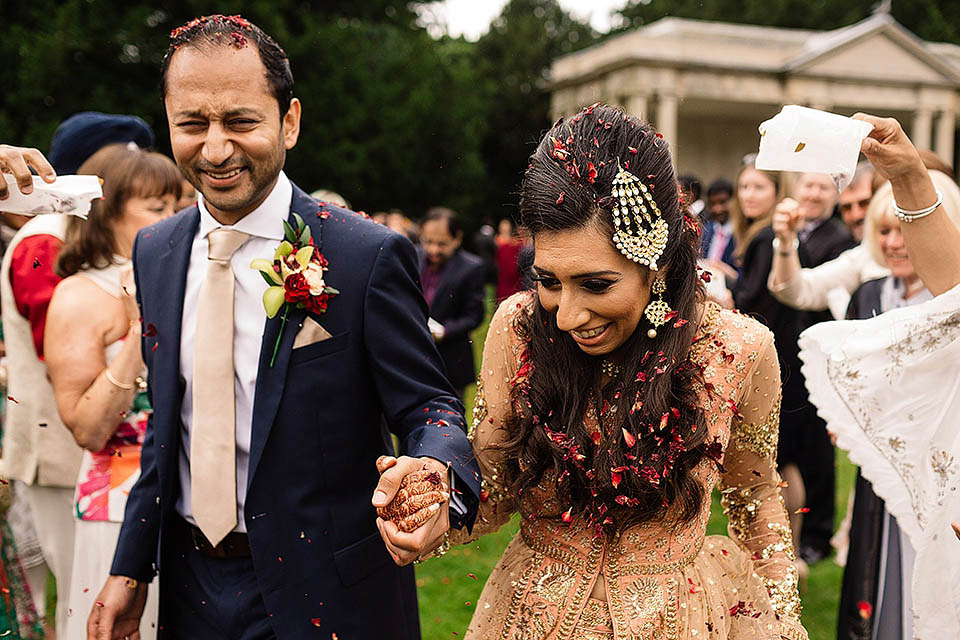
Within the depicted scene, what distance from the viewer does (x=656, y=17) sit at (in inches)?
1709

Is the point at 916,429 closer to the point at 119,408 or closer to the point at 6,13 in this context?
the point at 119,408

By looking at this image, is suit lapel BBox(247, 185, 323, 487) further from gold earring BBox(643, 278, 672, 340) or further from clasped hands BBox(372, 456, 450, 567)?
gold earring BBox(643, 278, 672, 340)

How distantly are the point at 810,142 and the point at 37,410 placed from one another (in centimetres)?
311

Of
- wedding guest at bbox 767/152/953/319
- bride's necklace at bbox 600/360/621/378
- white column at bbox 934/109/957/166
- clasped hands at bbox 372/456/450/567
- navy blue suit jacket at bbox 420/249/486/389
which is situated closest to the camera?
clasped hands at bbox 372/456/450/567

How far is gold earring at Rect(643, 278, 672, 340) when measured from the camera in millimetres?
2158

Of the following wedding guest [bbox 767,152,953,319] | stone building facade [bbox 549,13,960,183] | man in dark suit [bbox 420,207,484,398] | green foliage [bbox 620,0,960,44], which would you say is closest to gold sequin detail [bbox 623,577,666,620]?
wedding guest [bbox 767,152,953,319]

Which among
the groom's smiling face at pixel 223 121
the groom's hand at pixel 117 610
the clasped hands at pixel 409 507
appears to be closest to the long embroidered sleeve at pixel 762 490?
the clasped hands at pixel 409 507

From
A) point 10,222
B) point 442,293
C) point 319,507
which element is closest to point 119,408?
point 319,507

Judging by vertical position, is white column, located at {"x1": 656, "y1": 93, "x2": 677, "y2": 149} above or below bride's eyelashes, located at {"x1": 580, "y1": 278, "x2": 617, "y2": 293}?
above

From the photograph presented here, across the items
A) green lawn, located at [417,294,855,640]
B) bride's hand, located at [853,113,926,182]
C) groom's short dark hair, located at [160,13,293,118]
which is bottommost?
green lawn, located at [417,294,855,640]

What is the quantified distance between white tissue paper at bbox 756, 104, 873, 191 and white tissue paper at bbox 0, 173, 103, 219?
1950 millimetres

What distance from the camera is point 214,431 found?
236cm

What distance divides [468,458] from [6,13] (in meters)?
17.5

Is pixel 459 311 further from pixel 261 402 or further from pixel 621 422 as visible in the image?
pixel 621 422
